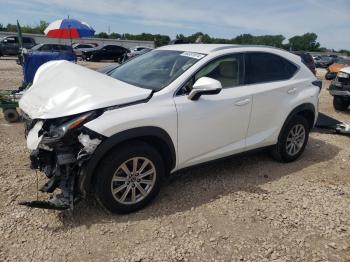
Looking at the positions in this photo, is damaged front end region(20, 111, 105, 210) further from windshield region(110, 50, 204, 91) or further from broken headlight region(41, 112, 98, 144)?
windshield region(110, 50, 204, 91)

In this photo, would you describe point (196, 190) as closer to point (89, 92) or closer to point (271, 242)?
point (271, 242)

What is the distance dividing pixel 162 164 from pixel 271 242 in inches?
51.7

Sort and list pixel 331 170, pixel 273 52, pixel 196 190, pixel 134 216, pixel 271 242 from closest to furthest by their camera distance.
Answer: pixel 271 242
pixel 134 216
pixel 196 190
pixel 273 52
pixel 331 170

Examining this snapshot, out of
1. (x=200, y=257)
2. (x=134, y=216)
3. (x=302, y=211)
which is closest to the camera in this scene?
(x=200, y=257)

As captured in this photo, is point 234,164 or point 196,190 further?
point 234,164

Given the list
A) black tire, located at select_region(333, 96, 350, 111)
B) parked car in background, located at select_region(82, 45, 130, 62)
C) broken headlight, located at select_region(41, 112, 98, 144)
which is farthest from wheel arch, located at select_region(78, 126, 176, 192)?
parked car in background, located at select_region(82, 45, 130, 62)

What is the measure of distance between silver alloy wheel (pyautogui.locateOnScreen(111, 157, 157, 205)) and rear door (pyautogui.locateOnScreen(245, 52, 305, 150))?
1512 millimetres

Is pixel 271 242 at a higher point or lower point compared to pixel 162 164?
lower

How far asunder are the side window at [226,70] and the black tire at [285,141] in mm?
1142

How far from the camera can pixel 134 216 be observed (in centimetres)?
352

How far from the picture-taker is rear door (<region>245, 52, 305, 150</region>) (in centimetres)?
440

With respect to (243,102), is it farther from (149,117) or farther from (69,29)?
(69,29)

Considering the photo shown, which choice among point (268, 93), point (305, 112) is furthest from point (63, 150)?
point (305, 112)

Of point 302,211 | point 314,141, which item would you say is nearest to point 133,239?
point 302,211
